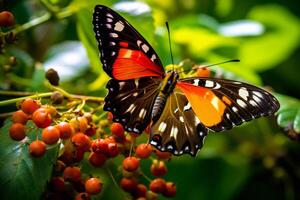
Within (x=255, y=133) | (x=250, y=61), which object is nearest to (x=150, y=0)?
(x=250, y=61)

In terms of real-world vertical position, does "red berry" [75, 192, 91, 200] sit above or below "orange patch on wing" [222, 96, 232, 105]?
below

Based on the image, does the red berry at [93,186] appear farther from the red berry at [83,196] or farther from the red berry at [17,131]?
the red berry at [17,131]

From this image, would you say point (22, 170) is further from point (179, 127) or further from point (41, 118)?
point (179, 127)

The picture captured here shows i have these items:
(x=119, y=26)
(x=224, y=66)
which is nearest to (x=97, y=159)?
(x=119, y=26)

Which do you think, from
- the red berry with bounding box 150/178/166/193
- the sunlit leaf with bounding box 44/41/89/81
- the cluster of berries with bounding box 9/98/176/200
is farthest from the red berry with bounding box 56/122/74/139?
the sunlit leaf with bounding box 44/41/89/81

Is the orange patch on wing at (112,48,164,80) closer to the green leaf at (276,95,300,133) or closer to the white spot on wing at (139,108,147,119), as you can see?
the white spot on wing at (139,108,147,119)

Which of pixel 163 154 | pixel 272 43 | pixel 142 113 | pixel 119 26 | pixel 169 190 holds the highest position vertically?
pixel 119 26

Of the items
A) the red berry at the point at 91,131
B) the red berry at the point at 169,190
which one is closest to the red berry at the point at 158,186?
the red berry at the point at 169,190
